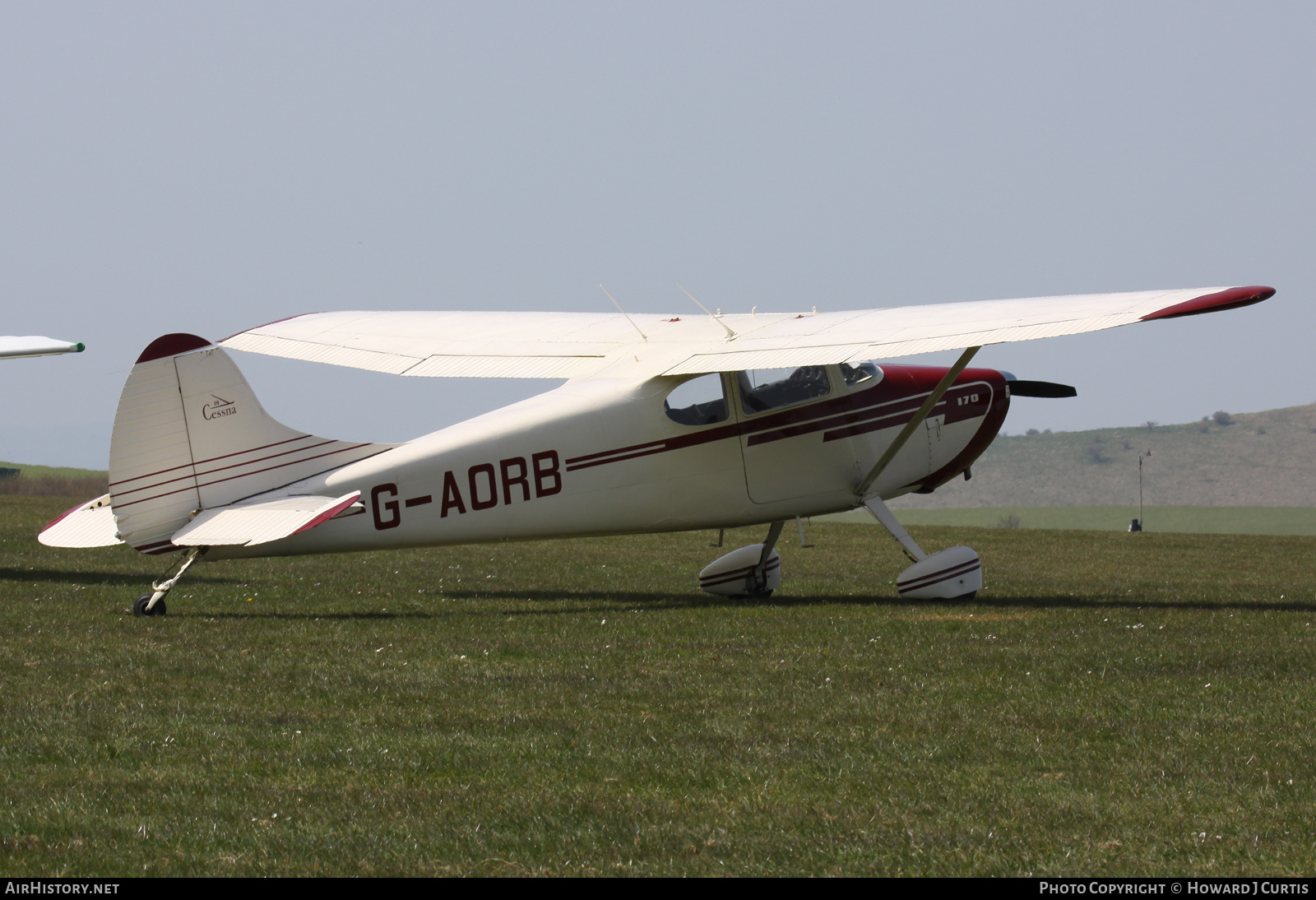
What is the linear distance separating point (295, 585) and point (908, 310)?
6.77 metres

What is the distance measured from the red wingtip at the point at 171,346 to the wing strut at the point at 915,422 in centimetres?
600

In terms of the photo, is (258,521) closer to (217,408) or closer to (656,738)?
(217,408)

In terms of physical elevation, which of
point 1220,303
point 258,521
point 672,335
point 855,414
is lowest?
point 258,521

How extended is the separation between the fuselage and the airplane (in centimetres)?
2

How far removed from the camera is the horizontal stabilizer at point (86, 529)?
404 inches

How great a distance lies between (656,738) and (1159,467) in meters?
Result: 135

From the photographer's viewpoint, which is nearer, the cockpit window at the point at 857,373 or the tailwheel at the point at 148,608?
the tailwheel at the point at 148,608

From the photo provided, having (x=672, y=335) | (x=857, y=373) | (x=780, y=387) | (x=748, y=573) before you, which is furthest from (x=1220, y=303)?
(x=748, y=573)

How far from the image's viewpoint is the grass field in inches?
171

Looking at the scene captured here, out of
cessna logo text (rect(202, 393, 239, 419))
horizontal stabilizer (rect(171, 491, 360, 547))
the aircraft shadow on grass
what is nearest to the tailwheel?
horizontal stabilizer (rect(171, 491, 360, 547))

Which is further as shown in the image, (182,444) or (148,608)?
(148,608)

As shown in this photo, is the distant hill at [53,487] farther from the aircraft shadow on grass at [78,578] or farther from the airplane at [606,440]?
the airplane at [606,440]

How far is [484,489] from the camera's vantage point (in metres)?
11.0

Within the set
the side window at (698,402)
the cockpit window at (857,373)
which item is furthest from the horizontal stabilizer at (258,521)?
the cockpit window at (857,373)
